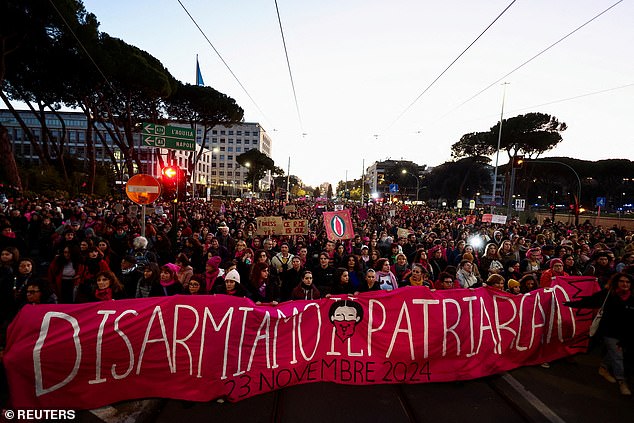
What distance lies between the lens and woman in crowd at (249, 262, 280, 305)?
537 cm

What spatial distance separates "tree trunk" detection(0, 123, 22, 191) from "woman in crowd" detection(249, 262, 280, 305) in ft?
74.5

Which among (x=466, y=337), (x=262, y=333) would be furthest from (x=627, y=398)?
(x=262, y=333)

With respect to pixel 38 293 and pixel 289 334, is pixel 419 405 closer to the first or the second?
pixel 289 334

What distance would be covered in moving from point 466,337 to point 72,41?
27.2 meters

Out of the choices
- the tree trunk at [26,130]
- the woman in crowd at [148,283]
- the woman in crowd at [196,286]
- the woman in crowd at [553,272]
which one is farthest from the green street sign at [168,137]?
the tree trunk at [26,130]

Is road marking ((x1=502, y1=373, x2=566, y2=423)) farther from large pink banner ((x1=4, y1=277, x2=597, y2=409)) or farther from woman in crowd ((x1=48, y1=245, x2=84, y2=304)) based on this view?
woman in crowd ((x1=48, y1=245, x2=84, y2=304))

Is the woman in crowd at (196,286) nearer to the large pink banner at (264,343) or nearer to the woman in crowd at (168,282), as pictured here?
the woman in crowd at (168,282)

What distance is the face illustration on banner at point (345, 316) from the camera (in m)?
4.12

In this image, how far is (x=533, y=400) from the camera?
12.4 ft

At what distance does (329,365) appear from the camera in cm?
401

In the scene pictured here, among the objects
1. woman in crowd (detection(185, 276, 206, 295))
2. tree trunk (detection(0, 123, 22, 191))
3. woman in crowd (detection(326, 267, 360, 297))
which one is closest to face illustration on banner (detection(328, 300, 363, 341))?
woman in crowd (detection(326, 267, 360, 297))

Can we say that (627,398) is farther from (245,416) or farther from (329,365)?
(245,416)

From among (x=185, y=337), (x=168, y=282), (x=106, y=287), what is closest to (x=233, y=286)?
(x=168, y=282)

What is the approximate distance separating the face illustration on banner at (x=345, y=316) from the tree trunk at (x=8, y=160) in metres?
24.5
